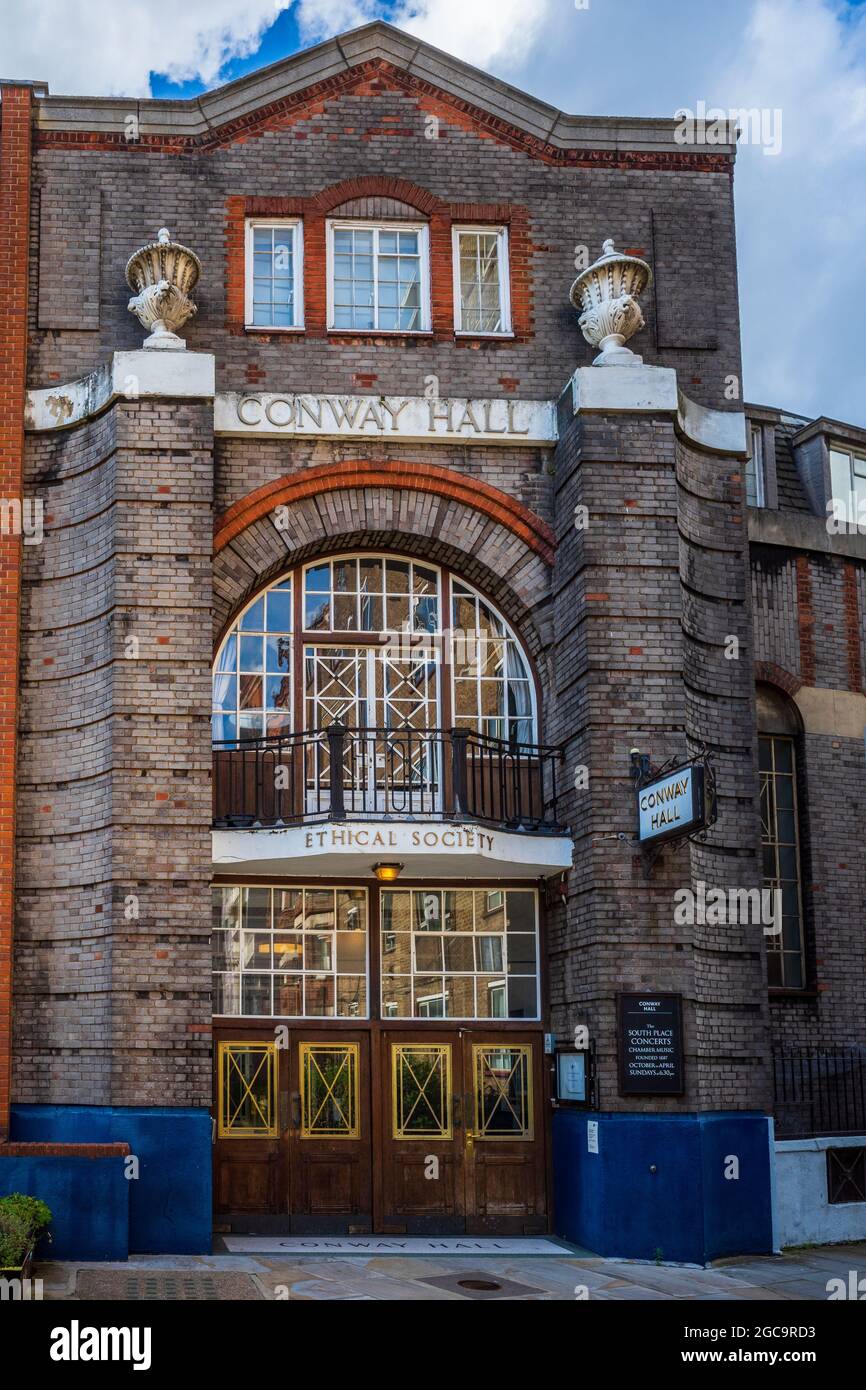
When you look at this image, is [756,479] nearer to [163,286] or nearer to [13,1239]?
[163,286]

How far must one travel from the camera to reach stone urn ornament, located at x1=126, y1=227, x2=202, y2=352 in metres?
15.9

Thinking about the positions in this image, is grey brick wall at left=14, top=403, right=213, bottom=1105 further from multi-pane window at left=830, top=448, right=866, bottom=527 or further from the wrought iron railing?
multi-pane window at left=830, top=448, right=866, bottom=527

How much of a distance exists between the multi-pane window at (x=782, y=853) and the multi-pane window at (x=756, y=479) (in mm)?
3013

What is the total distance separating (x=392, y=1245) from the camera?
14.8 metres

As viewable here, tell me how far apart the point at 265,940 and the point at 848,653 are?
741cm

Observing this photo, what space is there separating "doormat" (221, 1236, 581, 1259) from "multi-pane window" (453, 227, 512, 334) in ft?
28.8

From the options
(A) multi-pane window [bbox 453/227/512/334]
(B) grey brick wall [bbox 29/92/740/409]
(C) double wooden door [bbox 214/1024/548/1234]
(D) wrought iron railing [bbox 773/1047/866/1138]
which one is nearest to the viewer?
(C) double wooden door [bbox 214/1024/548/1234]

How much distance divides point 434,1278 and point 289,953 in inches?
143

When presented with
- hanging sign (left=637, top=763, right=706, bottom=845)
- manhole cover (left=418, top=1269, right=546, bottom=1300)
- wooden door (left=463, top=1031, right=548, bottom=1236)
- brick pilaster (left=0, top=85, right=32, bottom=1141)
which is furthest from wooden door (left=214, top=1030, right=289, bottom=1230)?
hanging sign (left=637, top=763, right=706, bottom=845)

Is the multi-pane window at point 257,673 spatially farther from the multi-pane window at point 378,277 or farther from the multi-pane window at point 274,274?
the multi-pane window at point 378,277

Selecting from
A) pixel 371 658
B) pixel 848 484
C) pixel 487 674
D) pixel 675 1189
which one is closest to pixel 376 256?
pixel 371 658

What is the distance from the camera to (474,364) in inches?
662

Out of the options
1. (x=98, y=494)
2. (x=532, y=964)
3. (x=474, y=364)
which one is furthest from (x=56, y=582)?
(x=532, y=964)

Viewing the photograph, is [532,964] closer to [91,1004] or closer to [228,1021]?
[228,1021]
